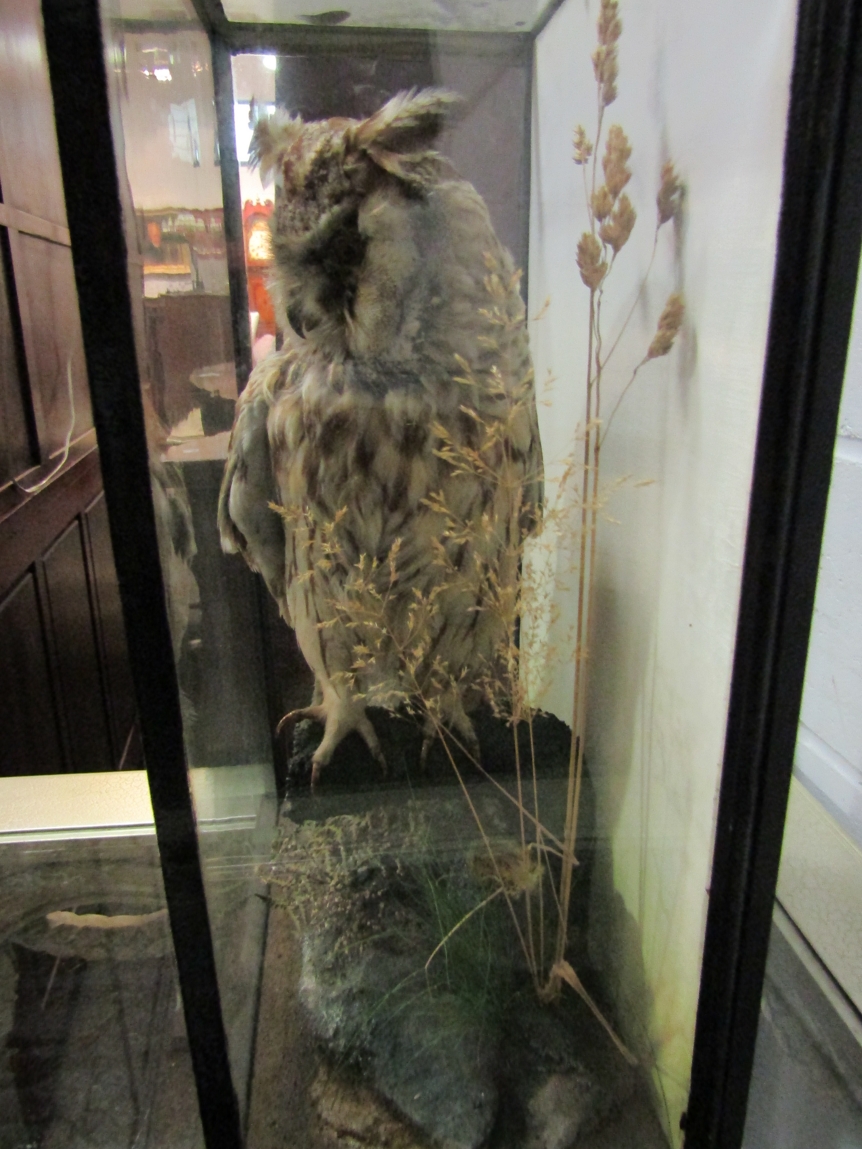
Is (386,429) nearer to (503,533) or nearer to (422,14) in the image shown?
(503,533)

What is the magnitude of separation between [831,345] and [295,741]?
539 mm

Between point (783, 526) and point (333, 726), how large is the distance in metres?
0.41

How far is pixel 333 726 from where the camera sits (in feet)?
2.31

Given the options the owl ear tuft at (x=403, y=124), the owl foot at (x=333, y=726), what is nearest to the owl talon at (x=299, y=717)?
Answer: the owl foot at (x=333, y=726)

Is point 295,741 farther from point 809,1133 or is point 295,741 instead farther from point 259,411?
point 809,1133

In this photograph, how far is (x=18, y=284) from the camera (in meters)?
1.41

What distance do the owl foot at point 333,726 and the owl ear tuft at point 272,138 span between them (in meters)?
0.42

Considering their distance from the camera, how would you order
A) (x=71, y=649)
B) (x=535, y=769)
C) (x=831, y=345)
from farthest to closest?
1. (x=71, y=649)
2. (x=535, y=769)
3. (x=831, y=345)

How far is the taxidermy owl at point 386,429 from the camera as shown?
51 centimetres

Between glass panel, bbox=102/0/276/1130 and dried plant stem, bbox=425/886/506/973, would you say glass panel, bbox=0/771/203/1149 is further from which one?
dried plant stem, bbox=425/886/506/973

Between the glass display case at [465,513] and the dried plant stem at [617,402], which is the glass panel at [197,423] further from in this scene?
the dried plant stem at [617,402]

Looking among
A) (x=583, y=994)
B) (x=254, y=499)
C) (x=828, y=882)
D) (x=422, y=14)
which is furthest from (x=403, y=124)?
(x=828, y=882)

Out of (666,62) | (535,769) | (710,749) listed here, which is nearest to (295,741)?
(535,769)

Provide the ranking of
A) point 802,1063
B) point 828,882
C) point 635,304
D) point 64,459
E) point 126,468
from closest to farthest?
1. point 126,468
2. point 635,304
3. point 802,1063
4. point 828,882
5. point 64,459
